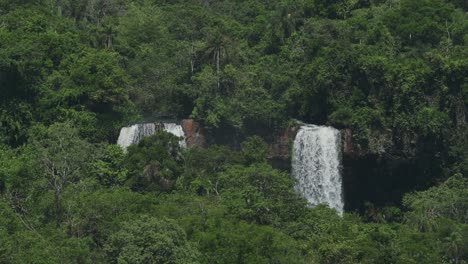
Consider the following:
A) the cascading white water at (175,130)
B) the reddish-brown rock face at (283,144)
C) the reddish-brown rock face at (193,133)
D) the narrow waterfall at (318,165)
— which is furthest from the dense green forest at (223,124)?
the cascading white water at (175,130)

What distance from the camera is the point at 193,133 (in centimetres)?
6669

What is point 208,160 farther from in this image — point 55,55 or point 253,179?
point 55,55

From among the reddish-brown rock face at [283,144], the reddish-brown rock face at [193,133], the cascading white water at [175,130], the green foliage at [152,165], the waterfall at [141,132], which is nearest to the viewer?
the green foliage at [152,165]

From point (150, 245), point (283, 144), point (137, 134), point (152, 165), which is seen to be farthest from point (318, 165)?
point (150, 245)

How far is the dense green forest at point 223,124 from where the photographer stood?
48.9 meters

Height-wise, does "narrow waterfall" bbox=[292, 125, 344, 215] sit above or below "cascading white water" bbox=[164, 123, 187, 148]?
below

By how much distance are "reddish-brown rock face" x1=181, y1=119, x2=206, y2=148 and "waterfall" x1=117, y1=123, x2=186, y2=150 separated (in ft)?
1.40

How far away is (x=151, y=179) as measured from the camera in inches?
2357

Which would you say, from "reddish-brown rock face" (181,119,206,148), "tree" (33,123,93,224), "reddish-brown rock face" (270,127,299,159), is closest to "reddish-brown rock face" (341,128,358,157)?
"reddish-brown rock face" (270,127,299,159)

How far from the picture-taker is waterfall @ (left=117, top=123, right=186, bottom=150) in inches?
2581

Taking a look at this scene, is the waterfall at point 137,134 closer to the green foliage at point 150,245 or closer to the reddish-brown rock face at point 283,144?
the reddish-brown rock face at point 283,144

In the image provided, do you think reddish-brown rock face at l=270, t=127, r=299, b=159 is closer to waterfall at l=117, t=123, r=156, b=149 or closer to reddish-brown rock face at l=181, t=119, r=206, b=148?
reddish-brown rock face at l=181, t=119, r=206, b=148

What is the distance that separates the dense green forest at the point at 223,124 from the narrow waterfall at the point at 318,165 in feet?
3.98

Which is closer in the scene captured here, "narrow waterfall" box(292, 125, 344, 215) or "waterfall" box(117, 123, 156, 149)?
"narrow waterfall" box(292, 125, 344, 215)
